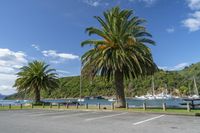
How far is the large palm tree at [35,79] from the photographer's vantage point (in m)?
52.4

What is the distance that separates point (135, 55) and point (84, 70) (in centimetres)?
Result: 767

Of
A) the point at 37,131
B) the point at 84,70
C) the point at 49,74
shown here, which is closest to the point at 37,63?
the point at 49,74

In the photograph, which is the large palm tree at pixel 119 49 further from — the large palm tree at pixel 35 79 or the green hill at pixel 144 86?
the green hill at pixel 144 86

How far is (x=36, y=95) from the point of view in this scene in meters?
53.2

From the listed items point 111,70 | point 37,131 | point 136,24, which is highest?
point 136,24

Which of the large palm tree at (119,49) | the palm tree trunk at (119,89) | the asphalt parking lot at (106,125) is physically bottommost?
the asphalt parking lot at (106,125)

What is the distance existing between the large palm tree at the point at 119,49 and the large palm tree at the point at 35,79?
71.9 feet

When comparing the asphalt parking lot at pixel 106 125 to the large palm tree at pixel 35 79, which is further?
the large palm tree at pixel 35 79

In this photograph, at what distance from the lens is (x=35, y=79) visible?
52375mm

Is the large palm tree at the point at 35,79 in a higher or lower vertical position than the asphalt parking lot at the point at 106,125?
higher

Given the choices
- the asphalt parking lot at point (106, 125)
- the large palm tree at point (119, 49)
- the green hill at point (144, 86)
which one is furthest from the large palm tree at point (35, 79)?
the green hill at point (144, 86)

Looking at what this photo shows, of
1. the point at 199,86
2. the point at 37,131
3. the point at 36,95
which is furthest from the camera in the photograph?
the point at 199,86

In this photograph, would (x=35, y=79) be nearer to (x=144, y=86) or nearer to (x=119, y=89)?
(x=119, y=89)

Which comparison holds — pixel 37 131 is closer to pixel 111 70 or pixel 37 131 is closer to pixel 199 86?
pixel 111 70
